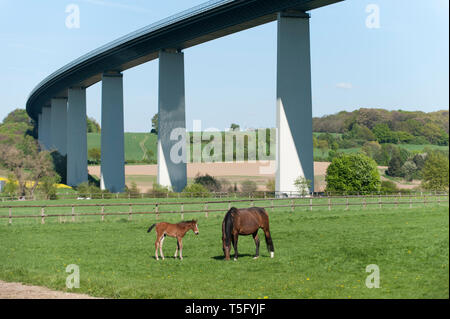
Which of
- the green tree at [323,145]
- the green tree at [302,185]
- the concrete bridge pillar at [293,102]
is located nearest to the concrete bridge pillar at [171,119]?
the concrete bridge pillar at [293,102]

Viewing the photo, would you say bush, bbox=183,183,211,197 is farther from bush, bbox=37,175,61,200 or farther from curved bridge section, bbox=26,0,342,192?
bush, bbox=37,175,61,200

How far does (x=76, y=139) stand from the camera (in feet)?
339

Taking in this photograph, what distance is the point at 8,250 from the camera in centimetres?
2578

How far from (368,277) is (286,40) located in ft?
143

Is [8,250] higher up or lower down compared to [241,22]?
lower down

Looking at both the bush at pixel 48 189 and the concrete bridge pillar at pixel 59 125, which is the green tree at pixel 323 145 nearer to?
the concrete bridge pillar at pixel 59 125

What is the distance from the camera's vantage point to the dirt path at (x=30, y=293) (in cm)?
1592

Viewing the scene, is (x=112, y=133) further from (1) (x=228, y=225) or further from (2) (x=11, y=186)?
(1) (x=228, y=225)

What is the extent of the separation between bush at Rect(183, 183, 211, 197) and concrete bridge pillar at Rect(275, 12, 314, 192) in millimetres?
10814

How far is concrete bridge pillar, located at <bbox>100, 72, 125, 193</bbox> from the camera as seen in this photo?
286 ft

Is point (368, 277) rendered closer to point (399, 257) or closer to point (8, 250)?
point (399, 257)

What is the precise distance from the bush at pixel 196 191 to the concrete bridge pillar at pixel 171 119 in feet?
12.3
